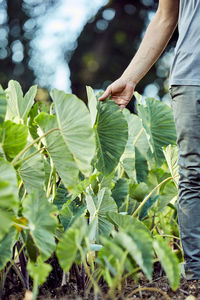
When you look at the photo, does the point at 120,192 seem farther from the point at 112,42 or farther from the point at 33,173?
the point at 112,42

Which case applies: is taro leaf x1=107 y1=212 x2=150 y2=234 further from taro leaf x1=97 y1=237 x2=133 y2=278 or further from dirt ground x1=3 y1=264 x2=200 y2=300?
taro leaf x1=97 y1=237 x2=133 y2=278

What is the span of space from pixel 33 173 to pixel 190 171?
453mm

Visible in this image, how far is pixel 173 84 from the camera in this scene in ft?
4.23

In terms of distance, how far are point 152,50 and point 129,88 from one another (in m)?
0.17

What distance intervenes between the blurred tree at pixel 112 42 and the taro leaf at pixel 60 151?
8.96 metres

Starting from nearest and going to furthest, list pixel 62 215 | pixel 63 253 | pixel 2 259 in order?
pixel 63 253
pixel 2 259
pixel 62 215

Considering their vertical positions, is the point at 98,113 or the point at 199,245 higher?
the point at 98,113

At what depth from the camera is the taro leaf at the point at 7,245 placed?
923mm

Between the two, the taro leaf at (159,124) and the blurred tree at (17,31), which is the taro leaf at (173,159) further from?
the blurred tree at (17,31)

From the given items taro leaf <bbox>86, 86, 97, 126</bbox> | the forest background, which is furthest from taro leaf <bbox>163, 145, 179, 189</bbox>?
the forest background

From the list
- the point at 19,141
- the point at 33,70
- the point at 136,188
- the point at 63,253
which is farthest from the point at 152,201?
the point at 33,70

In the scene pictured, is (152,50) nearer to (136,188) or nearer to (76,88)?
(136,188)

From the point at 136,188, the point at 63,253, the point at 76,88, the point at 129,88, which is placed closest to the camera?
the point at 63,253

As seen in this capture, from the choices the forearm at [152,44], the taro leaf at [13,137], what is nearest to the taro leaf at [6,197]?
the taro leaf at [13,137]
